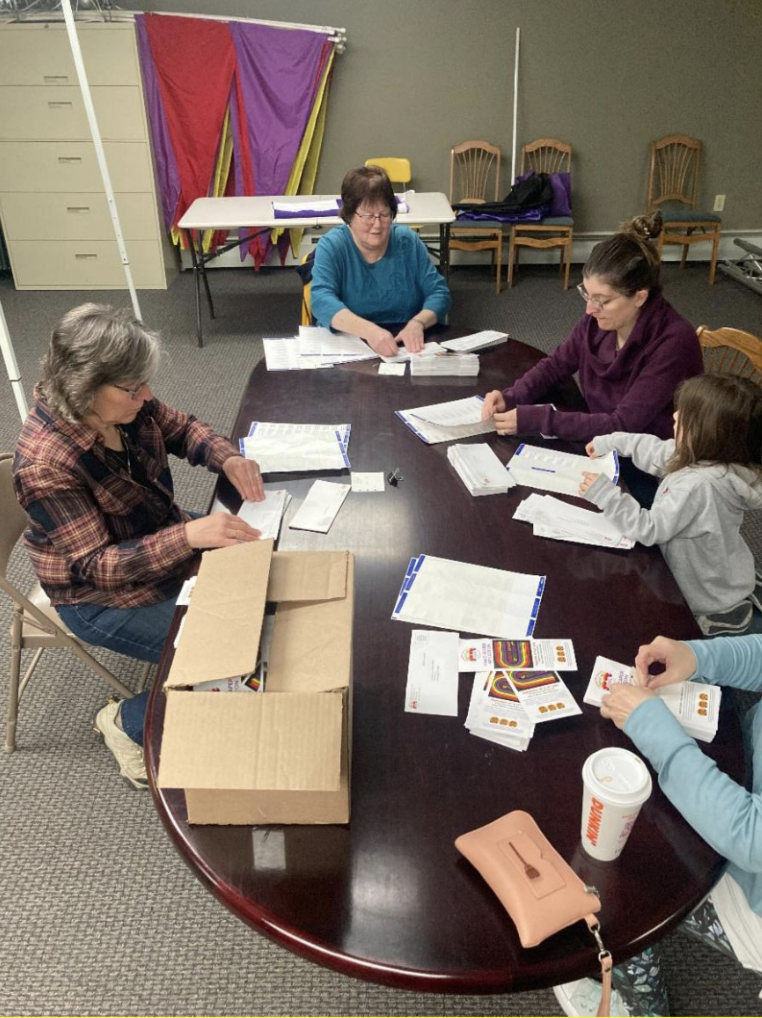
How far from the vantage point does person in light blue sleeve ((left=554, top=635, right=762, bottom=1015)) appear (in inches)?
37.9

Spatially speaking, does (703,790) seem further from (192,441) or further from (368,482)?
(192,441)

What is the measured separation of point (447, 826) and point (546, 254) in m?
5.51

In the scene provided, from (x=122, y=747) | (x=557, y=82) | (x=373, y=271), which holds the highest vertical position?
(x=557, y=82)

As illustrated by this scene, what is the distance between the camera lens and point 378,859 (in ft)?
3.14

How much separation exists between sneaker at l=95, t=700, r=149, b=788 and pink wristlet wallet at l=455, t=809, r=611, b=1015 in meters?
1.13

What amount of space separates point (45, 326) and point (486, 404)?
3.77 meters

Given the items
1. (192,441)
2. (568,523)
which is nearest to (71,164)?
(192,441)

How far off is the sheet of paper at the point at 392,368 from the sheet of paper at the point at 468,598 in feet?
3.30

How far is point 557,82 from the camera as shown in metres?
5.23

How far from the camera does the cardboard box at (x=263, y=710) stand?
0.91 metres

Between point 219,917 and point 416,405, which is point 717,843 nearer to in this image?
point 219,917

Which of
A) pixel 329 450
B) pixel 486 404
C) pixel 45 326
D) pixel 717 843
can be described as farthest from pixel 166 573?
pixel 45 326

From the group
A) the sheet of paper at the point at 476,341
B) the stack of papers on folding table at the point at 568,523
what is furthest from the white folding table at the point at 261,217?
the stack of papers on folding table at the point at 568,523

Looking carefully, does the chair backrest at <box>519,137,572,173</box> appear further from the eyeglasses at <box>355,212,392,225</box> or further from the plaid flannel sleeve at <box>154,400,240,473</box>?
the plaid flannel sleeve at <box>154,400,240,473</box>
